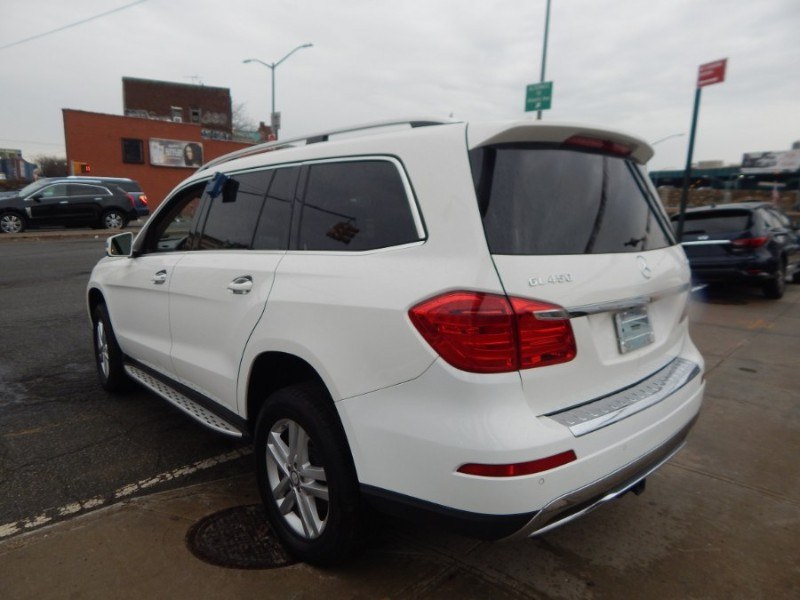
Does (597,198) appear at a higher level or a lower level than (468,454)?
higher

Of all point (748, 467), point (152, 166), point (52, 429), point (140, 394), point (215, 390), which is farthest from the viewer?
point (152, 166)

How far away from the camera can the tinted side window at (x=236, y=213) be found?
293 centimetres

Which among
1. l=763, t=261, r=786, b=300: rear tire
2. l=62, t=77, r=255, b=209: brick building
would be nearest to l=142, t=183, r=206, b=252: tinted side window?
l=763, t=261, r=786, b=300: rear tire

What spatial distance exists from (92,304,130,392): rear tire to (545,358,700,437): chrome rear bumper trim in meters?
3.58

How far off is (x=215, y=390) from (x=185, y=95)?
60.4 metres

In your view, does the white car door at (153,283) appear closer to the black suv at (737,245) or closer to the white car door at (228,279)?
the white car door at (228,279)

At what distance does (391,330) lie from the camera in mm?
1951

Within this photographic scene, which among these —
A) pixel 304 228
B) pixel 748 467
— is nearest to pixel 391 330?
pixel 304 228

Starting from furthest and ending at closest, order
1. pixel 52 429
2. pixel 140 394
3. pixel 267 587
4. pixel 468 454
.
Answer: pixel 140 394 < pixel 52 429 < pixel 267 587 < pixel 468 454

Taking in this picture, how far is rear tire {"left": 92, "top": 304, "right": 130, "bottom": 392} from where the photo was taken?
4316 millimetres

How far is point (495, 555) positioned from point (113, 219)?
20.8m

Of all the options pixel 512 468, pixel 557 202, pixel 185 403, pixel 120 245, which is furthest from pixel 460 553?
pixel 120 245

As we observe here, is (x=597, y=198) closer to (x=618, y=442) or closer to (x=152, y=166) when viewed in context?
(x=618, y=442)

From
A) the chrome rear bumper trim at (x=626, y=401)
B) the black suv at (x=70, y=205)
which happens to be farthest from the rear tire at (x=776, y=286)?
the black suv at (x=70, y=205)
